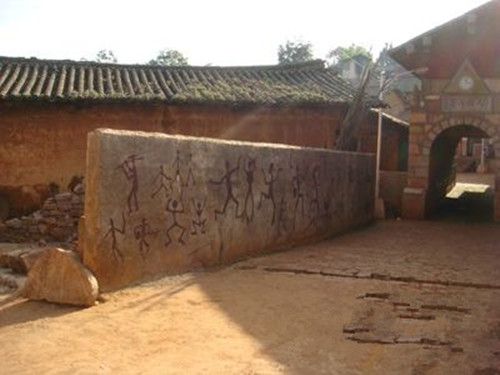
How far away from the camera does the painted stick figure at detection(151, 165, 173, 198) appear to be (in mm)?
6770

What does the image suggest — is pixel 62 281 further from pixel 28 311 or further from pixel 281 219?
pixel 281 219

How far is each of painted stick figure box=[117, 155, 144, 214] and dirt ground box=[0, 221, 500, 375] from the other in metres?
0.93

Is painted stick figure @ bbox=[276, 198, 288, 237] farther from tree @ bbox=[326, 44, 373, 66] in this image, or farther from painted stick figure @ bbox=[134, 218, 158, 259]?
tree @ bbox=[326, 44, 373, 66]

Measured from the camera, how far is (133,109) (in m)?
14.4

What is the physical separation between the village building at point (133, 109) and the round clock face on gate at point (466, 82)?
2.89m

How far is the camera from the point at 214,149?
7.77 m

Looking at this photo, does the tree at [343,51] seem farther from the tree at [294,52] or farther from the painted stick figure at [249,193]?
the painted stick figure at [249,193]

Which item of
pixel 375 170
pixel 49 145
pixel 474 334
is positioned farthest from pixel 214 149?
pixel 375 170

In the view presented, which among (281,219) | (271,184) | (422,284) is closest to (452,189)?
(281,219)

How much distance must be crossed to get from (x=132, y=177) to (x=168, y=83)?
9.78 m

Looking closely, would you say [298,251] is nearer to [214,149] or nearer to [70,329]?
[214,149]

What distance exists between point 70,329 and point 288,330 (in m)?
1.97

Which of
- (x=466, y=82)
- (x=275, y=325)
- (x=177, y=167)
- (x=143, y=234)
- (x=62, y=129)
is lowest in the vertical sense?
(x=275, y=325)

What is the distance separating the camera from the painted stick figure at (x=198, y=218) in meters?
7.41
